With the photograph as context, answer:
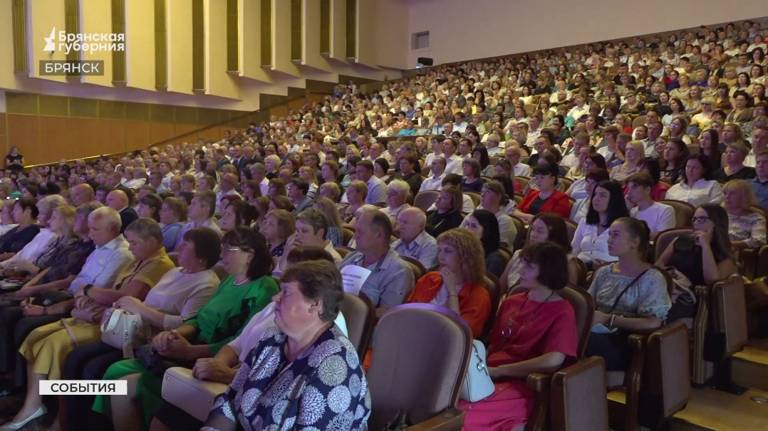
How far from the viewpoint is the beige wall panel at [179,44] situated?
12883 mm

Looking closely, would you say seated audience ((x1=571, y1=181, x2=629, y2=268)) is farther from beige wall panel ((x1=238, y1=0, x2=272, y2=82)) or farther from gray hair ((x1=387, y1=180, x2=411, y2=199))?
beige wall panel ((x1=238, y1=0, x2=272, y2=82))

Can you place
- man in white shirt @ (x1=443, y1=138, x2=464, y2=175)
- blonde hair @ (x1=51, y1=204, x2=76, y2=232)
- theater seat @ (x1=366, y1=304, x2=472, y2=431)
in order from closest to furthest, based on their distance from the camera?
1. theater seat @ (x1=366, y1=304, x2=472, y2=431)
2. blonde hair @ (x1=51, y1=204, x2=76, y2=232)
3. man in white shirt @ (x1=443, y1=138, x2=464, y2=175)

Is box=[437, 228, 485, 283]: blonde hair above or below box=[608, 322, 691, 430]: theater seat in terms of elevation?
above

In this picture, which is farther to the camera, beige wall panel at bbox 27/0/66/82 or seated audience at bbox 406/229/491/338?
beige wall panel at bbox 27/0/66/82

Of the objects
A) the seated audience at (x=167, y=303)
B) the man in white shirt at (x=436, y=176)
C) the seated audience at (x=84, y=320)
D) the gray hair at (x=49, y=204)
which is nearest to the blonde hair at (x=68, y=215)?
the gray hair at (x=49, y=204)

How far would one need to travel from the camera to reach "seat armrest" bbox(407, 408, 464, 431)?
1.52 metres

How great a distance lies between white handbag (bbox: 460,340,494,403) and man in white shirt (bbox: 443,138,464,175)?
15.3 feet

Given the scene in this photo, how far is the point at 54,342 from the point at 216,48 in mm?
12013

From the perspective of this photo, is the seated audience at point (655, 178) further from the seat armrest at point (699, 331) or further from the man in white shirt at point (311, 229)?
the man in white shirt at point (311, 229)

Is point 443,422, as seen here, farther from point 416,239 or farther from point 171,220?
point 171,220

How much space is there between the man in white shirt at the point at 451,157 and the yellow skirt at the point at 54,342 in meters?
4.29

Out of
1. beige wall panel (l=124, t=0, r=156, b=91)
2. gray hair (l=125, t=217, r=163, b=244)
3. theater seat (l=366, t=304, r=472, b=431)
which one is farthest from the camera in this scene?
beige wall panel (l=124, t=0, r=156, b=91)

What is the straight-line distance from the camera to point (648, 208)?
3465 mm

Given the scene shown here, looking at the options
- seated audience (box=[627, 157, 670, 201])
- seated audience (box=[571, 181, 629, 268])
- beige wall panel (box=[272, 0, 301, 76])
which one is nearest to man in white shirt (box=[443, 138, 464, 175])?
seated audience (box=[627, 157, 670, 201])
